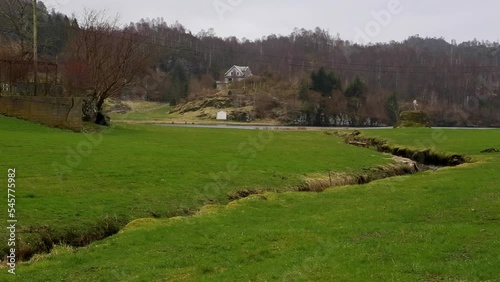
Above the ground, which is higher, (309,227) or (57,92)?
(57,92)

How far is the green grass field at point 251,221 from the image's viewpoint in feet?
46.4

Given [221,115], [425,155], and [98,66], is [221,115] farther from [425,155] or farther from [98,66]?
[425,155]

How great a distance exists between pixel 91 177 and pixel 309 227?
13438 mm

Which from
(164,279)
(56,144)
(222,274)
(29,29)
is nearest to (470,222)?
(222,274)

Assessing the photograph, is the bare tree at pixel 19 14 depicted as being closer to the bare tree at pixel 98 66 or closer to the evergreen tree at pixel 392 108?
the bare tree at pixel 98 66

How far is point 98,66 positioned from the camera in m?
59.2

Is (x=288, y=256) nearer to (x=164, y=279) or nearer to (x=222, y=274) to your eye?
(x=222, y=274)

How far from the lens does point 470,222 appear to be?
745 inches

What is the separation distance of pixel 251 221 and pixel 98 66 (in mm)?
44070

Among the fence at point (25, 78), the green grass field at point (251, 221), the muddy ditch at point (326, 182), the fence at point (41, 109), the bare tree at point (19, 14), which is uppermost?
the bare tree at point (19, 14)

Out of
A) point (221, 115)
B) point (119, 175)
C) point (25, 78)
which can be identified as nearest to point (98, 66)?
point (25, 78)

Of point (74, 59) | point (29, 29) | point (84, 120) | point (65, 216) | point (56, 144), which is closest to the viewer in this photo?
point (65, 216)

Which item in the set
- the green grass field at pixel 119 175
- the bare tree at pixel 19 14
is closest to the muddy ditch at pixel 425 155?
the green grass field at pixel 119 175

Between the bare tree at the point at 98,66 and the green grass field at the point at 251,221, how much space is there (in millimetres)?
20444
